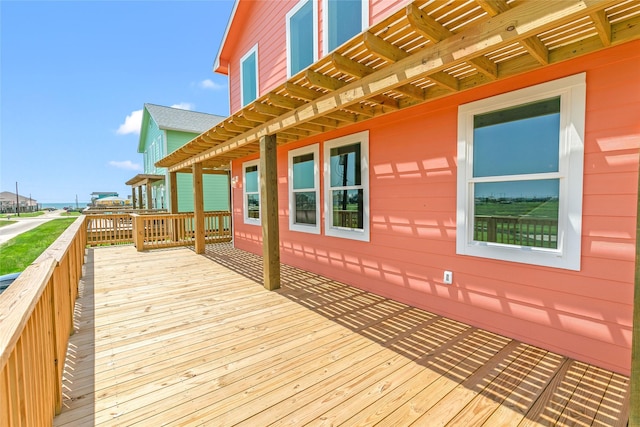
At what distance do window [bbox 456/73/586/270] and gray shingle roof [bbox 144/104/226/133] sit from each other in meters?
14.1

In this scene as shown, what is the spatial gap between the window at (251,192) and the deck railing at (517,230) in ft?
17.8

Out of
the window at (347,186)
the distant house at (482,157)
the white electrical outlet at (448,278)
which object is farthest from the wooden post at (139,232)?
the white electrical outlet at (448,278)

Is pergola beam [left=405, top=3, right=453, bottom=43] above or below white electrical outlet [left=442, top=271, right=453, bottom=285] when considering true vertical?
above

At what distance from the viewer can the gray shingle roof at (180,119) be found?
46.3 ft

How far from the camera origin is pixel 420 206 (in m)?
3.60

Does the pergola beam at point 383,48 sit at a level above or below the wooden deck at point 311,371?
above

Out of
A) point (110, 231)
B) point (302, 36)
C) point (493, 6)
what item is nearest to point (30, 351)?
point (493, 6)

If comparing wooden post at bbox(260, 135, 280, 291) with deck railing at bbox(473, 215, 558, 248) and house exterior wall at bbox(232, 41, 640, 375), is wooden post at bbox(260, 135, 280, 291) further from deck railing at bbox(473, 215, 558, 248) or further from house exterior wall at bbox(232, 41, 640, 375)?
deck railing at bbox(473, 215, 558, 248)

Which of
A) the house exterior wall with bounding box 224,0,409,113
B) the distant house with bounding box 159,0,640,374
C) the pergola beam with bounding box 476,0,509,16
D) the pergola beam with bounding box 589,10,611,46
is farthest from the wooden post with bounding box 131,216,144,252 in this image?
the pergola beam with bounding box 589,10,611,46

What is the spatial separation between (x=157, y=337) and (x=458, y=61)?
12.5ft

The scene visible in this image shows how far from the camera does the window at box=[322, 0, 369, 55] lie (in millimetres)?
4227

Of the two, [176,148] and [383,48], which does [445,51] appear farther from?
[176,148]

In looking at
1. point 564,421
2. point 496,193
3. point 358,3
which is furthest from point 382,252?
point 358,3

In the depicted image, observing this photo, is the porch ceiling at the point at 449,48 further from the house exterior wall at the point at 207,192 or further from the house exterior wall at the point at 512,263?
the house exterior wall at the point at 207,192
